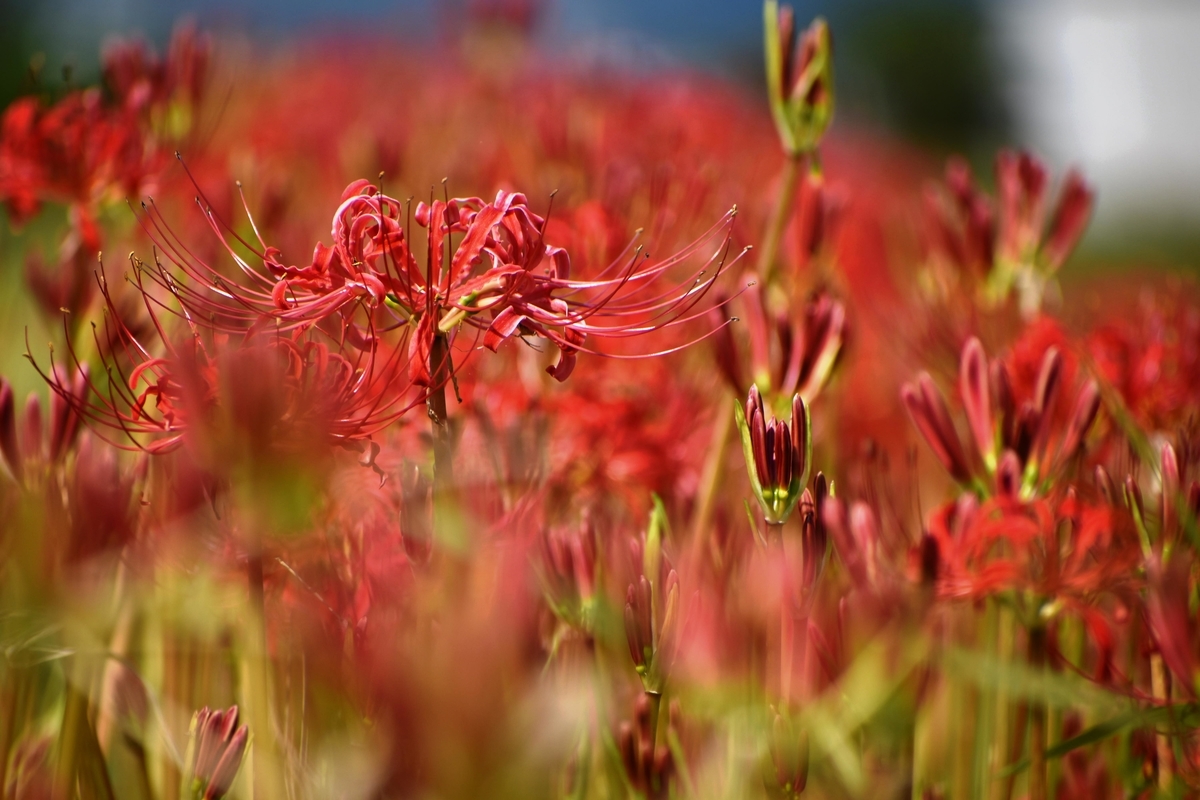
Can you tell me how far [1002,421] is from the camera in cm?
79

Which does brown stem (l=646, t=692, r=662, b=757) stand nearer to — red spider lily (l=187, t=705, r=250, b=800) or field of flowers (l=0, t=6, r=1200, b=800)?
field of flowers (l=0, t=6, r=1200, b=800)

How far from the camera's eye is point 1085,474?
95cm

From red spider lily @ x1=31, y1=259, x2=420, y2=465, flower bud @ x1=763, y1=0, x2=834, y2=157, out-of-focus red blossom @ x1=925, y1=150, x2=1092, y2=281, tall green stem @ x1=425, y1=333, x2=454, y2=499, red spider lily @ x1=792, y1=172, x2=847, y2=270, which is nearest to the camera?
red spider lily @ x1=31, y1=259, x2=420, y2=465

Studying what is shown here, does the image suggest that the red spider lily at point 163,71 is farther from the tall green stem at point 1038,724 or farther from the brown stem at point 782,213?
the tall green stem at point 1038,724

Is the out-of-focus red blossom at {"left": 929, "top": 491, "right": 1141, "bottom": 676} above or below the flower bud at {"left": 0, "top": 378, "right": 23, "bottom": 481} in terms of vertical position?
below

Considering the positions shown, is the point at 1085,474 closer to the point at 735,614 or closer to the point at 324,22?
the point at 735,614

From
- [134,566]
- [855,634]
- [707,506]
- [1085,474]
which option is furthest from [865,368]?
[134,566]

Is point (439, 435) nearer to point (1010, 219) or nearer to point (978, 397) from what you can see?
point (978, 397)

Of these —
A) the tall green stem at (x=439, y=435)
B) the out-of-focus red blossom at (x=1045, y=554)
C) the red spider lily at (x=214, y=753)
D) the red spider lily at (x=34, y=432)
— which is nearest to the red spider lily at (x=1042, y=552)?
the out-of-focus red blossom at (x=1045, y=554)

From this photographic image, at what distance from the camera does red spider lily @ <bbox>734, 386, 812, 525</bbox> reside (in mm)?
647

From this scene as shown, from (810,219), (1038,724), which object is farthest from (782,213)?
(1038,724)

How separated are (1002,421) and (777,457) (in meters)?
0.24

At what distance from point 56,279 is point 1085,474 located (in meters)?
1.01

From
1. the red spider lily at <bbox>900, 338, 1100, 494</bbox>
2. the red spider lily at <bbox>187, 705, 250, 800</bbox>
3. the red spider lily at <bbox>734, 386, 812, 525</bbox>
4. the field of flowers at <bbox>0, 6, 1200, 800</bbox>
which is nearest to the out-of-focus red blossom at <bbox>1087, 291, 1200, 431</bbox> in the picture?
the field of flowers at <bbox>0, 6, 1200, 800</bbox>
